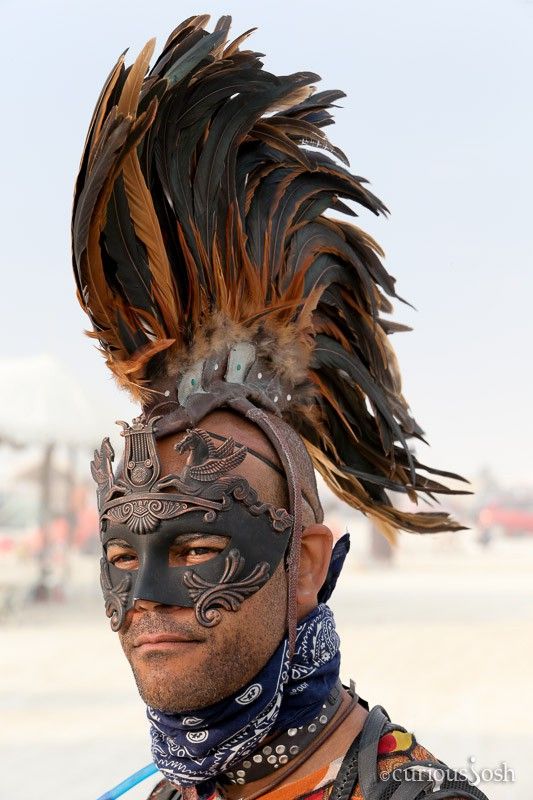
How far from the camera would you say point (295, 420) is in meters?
3.64

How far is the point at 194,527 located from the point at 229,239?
953 millimetres

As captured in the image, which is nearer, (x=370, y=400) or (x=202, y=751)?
(x=202, y=751)

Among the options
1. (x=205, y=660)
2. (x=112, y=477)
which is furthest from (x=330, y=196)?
(x=205, y=660)

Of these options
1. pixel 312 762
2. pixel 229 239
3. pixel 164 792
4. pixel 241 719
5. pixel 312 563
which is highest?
pixel 229 239

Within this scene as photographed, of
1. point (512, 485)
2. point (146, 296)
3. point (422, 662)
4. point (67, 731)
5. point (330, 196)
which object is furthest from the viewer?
point (512, 485)

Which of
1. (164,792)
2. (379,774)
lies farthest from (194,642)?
(164,792)

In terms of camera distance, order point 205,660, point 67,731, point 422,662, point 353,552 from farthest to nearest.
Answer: point 353,552
point 422,662
point 67,731
point 205,660

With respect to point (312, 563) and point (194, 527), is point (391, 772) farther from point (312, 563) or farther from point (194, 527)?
point (194, 527)

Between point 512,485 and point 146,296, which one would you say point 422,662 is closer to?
point 146,296

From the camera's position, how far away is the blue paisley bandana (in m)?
3.06

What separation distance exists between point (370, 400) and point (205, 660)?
1116 mm

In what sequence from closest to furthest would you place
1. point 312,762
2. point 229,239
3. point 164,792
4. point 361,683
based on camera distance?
point 312,762
point 229,239
point 164,792
point 361,683

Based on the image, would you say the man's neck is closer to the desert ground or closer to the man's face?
the man's face

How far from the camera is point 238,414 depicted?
10.9ft
